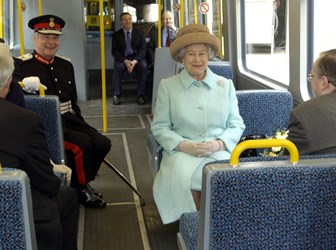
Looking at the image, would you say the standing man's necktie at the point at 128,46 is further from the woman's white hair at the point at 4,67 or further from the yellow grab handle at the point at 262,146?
the yellow grab handle at the point at 262,146

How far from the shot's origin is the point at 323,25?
Result: 147 inches

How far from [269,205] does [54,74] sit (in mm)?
2538

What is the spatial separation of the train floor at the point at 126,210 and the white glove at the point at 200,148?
24.4 inches

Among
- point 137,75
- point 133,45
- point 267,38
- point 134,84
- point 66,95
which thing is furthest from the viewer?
point 134,84

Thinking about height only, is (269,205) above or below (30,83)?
below

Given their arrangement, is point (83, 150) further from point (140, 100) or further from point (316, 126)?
point (140, 100)

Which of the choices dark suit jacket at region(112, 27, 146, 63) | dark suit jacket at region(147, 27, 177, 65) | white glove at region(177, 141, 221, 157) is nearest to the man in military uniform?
white glove at region(177, 141, 221, 157)

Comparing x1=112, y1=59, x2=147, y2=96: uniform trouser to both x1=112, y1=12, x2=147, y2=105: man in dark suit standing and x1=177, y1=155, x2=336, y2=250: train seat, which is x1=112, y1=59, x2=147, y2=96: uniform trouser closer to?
x1=112, y1=12, x2=147, y2=105: man in dark suit standing

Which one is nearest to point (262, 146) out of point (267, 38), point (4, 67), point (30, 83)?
point (4, 67)

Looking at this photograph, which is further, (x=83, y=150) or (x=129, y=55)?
(x=129, y=55)

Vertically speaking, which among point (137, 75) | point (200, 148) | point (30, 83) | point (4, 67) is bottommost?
point (200, 148)

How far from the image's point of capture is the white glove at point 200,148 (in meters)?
3.05

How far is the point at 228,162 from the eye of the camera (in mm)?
1645

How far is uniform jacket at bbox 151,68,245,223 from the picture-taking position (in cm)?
312
